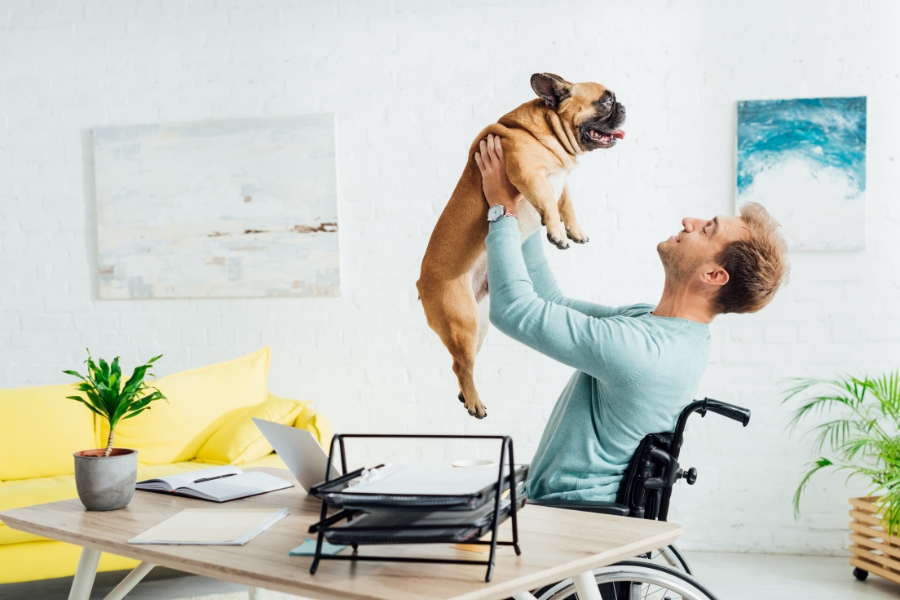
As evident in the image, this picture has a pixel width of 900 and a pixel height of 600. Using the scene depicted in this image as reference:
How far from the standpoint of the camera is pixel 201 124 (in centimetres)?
357

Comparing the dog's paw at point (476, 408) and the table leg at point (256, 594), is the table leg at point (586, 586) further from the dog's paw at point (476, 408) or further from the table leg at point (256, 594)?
the table leg at point (256, 594)

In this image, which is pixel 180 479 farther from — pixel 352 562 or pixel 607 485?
pixel 607 485

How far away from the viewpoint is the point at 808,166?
124 inches

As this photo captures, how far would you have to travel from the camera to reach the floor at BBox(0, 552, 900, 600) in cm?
272

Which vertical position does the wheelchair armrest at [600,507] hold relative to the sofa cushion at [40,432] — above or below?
above

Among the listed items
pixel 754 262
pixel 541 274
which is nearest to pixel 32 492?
pixel 541 274

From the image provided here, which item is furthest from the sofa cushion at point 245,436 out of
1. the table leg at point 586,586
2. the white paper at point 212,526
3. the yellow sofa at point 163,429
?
the table leg at point 586,586

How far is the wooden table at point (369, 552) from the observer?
88 cm

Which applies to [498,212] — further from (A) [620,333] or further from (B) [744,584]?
(B) [744,584]

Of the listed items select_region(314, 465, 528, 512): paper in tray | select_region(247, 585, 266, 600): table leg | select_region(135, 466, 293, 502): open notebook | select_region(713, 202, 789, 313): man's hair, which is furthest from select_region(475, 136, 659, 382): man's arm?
select_region(247, 585, 266, 600): table leg

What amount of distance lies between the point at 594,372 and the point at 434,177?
7.04ft

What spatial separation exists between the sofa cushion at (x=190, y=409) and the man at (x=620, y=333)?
6.48 feet

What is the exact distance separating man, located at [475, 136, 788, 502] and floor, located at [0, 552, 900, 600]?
1572 mm

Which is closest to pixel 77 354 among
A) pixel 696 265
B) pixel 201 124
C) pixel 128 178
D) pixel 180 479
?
pixel 128 178
